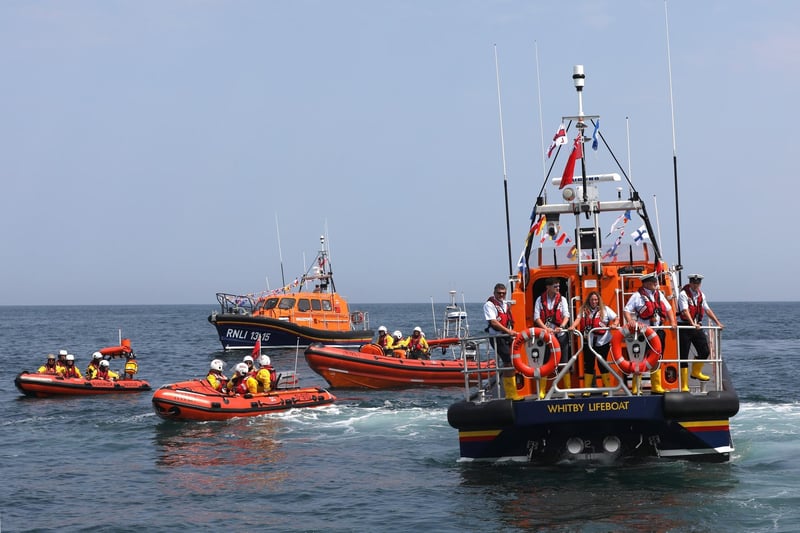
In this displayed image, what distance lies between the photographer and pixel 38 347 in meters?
51.5

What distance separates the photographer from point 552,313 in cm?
1222

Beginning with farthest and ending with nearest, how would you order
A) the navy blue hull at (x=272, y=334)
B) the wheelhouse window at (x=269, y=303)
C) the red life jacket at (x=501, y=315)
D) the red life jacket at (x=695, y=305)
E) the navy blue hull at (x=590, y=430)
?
1. the wheelhouse window at (x=269, y=303)
2. the navy blue hull at (x=272, y=334)
3. the red life jacket at (x=695, y=305)
4. the red life jacket at (x=501, y=315)
5. the navy blue hull at (x=590, y=430)

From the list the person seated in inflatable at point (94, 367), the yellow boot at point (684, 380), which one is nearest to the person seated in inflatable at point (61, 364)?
the person seated in inflatable at point (94, 367)

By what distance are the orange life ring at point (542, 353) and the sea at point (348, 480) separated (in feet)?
4.80

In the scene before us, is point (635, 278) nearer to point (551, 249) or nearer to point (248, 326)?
point (551, 249)

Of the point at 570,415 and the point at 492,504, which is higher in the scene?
the point at 570,415

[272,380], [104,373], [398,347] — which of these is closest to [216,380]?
[272,380]

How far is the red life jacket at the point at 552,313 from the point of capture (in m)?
12.2

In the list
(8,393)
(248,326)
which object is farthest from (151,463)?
(248,326)

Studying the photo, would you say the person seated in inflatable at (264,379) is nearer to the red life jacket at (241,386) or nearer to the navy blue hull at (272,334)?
the red life jacket at (241,386)

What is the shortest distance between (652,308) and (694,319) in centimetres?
119

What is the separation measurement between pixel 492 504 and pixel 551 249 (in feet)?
12.0

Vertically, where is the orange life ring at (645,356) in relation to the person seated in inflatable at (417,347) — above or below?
above

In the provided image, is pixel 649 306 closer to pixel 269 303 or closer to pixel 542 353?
pixel 542 353
